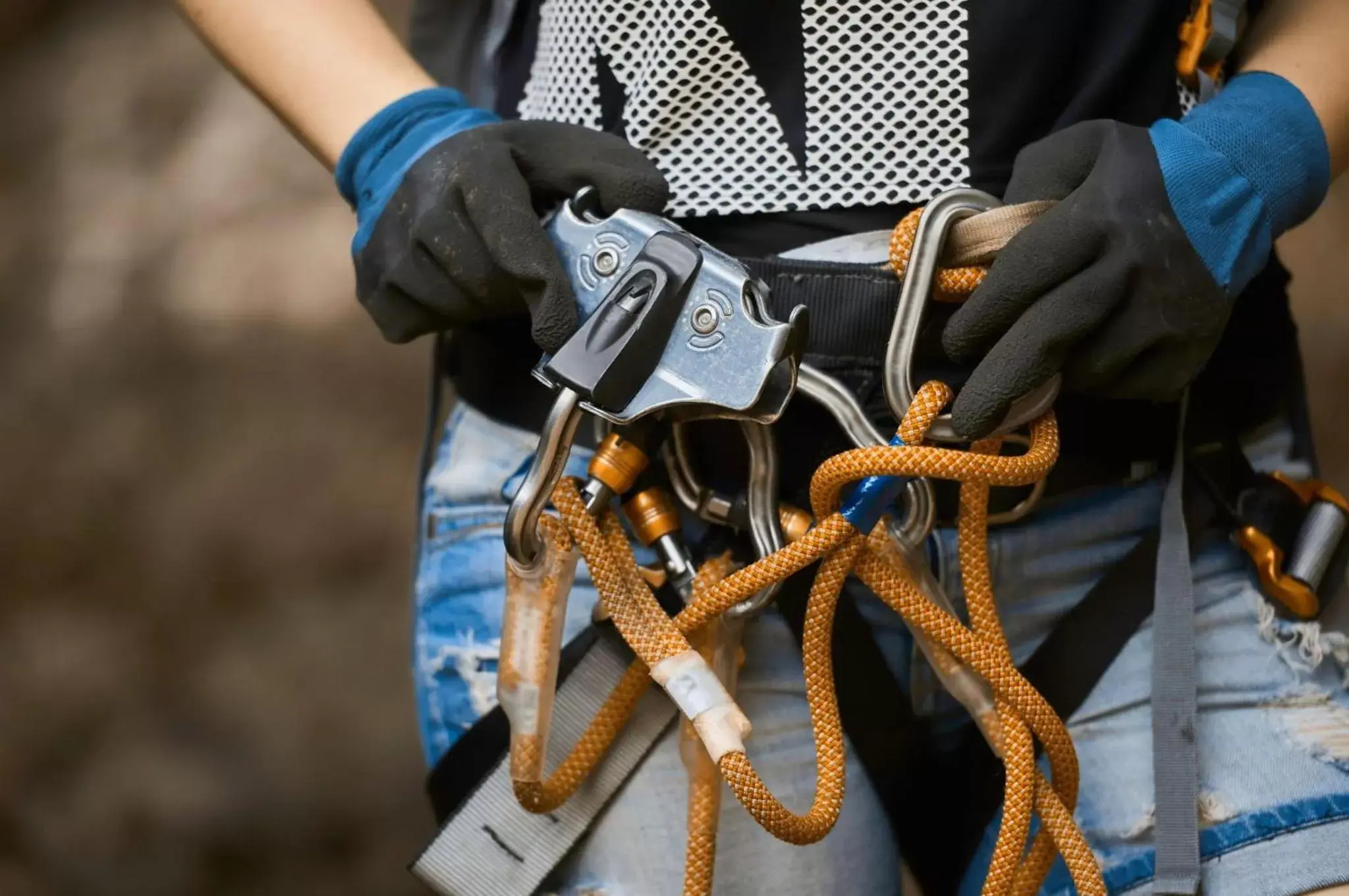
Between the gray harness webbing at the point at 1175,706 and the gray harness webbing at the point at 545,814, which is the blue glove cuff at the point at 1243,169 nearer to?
the gray harness webbing at the point at 1175,706

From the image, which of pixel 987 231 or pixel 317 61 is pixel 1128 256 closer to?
pixel 987 231

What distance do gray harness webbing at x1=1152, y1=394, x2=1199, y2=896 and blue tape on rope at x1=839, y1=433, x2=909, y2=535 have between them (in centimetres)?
22

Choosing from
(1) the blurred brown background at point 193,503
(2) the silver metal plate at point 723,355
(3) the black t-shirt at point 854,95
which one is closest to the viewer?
(2) the silver metal plate at point 723,355

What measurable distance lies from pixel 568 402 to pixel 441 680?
23 centimetres

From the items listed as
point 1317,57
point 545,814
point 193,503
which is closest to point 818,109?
point 1317,57

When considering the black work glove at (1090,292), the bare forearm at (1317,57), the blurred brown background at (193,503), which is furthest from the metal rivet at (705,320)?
the blurred brown background at (193,503)

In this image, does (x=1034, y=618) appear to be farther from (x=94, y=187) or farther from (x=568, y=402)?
(x=94, y=187)

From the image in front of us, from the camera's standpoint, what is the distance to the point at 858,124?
68 cm

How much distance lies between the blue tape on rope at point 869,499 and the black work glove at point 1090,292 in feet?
0.13

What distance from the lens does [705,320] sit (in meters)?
0.57

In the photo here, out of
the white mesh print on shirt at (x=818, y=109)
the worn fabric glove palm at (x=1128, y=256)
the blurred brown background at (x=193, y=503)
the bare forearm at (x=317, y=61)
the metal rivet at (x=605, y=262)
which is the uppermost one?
the bare forearm at (x=317, y=61)

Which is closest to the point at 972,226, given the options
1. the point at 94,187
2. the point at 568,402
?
the point at 568,402

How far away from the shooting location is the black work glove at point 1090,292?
1.87 feet

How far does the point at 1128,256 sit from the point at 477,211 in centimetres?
30
